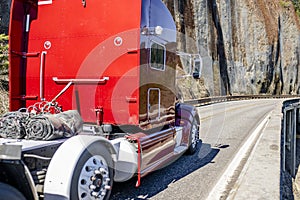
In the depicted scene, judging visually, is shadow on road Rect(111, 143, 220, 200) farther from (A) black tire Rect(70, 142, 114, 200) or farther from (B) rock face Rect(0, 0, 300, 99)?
(B) rock face Rect(0, 0, 300, 99)

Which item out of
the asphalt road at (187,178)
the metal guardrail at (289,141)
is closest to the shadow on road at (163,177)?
the asphalt road at (187,178)

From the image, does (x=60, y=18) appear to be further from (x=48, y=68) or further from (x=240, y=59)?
(x=240, y=59)

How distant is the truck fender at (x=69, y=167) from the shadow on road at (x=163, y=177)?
1.27m

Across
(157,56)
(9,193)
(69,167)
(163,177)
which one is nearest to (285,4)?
(157,56)

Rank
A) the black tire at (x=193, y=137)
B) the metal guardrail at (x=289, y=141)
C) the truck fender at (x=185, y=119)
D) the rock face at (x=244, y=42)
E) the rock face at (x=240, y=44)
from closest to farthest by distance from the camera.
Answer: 1. the truck fender at (x=185, y=119)
2. the black tire at (x=193, y=137)
3. the metal guardrail at (x=289, y=141)
4. the rock face at (x=240, y=44)
5. the rock face at (x=244, y=42)

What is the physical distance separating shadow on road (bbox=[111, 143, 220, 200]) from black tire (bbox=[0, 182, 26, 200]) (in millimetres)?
1977

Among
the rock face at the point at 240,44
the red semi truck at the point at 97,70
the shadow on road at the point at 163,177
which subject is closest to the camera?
the red semi truck at the point at 97,70

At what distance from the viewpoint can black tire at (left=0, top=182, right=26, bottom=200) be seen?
8.90 ft

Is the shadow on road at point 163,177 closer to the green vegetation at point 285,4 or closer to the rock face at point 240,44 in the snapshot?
the rock face at point 240,44

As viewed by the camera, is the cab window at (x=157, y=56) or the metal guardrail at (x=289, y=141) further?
the metal guardrail at (x=289, y=141)

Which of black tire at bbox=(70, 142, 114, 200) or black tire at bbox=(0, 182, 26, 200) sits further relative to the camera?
black tire at bbox=(70, 142, 114, 200)

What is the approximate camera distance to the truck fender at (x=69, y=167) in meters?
3.20

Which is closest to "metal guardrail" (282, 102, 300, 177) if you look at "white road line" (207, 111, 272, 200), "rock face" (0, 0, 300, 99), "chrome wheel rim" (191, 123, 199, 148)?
"white road line" (207, 111, 272, 200)

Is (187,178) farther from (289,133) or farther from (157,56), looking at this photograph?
→ (289,133)
